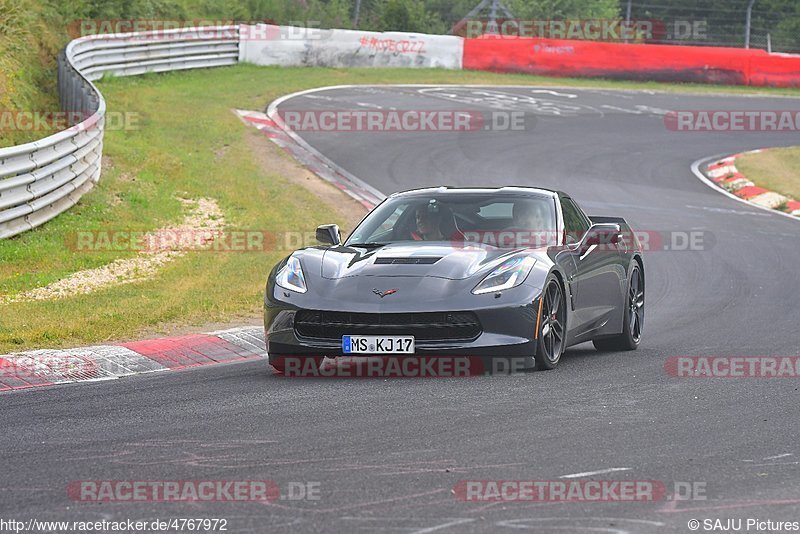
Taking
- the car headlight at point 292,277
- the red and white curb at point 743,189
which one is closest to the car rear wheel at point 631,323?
the car headlight at point 292,277

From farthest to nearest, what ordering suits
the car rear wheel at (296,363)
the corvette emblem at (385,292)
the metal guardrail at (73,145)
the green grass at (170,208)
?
the metal guardrail at (73,145) → the green grass at (170,208) → the car rear wheel at (296,363) → the corvette emblem at (385,292)

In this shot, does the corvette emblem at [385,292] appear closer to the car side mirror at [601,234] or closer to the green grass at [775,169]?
the car side mirror at [601,234]

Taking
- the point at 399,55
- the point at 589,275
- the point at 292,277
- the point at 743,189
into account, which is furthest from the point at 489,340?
the point at 399,55

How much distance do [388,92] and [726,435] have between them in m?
25.7

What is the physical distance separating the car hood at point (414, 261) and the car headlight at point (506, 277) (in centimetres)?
9

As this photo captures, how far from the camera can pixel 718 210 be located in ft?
68.0

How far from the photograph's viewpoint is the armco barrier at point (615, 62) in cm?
3750

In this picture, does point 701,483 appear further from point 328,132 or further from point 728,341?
point 328,132

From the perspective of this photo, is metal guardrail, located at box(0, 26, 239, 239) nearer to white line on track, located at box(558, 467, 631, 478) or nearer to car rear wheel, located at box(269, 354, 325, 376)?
car rear wheel, located at box(269, 354, 325, 376)

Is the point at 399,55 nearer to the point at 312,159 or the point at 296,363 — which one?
the point at 312,159

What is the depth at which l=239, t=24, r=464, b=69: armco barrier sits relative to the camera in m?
34.1

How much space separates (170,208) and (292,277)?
9.09 m

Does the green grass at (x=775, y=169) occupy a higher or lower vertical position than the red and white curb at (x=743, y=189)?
higher

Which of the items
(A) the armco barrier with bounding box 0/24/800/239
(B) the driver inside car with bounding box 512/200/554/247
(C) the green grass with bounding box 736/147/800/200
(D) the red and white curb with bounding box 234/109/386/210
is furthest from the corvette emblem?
(C) the green grass with bounding box 736/147/800/200
